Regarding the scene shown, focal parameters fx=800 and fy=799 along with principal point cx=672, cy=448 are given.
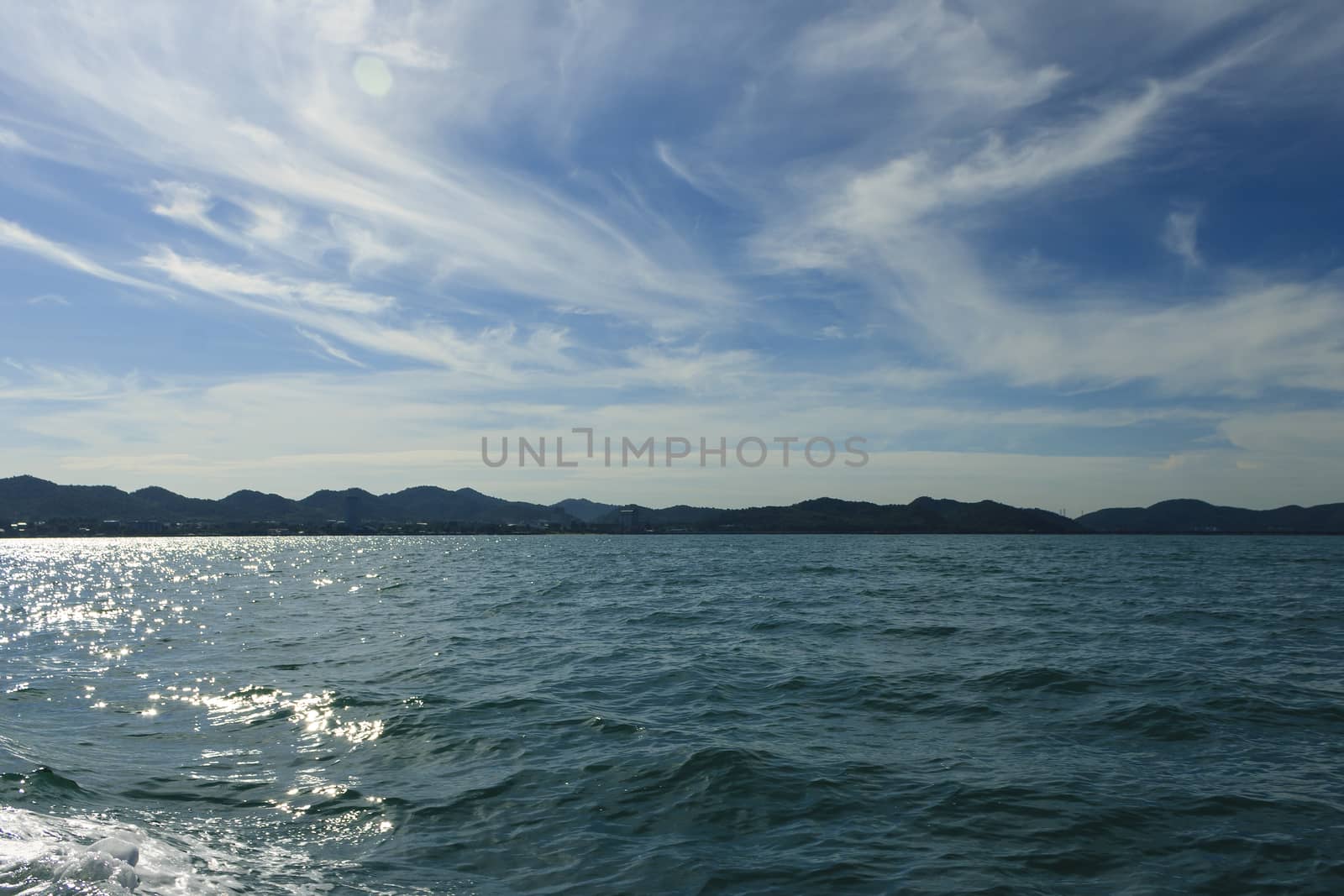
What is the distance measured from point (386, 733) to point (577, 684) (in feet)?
19.7

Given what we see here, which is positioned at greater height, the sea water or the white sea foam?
the white sea foam

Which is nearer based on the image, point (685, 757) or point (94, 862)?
point (94, 862)

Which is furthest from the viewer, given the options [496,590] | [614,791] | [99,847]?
[496,590]

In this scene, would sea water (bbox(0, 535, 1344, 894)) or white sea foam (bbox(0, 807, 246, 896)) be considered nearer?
white sea foam (bbox(0, 807, 246, 896))

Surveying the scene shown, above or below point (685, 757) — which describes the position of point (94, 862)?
above

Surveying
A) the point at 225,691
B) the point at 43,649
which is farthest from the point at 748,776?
the point at 43,649

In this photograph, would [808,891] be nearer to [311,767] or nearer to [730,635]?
[311,767]

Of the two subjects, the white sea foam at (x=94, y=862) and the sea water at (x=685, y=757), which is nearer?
the white sea foam at (x=94, y=862)

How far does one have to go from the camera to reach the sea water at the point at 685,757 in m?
10.5

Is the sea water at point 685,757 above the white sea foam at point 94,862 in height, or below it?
below

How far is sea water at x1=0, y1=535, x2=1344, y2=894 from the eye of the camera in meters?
10.5

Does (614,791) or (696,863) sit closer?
(696,863)

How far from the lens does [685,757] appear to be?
14961 mm

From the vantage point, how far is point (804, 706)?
1928 centimetres
